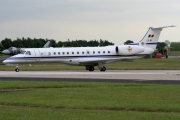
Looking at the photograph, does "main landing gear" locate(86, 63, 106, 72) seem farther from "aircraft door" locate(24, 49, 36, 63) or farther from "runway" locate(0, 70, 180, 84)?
"runway" locate(0, 70, 180, 84)

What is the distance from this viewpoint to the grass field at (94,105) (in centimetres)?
1365

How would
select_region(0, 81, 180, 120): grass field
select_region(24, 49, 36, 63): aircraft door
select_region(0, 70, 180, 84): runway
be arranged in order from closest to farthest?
select_region(0, 81, 180, 120): grass field < select_region(0, 70, 180, 84): runway < select_region(24, 49, 36, 63): aircraft door

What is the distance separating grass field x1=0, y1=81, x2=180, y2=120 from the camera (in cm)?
1365

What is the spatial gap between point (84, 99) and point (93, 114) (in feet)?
13.3

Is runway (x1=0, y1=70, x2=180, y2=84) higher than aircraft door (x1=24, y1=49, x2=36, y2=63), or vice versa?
aircraft door (x1=24, y1=49, x2=36, y2=63)

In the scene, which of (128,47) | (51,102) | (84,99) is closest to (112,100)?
(84,99)

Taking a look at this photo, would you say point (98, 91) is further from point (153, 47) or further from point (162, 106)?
point (153, 47)

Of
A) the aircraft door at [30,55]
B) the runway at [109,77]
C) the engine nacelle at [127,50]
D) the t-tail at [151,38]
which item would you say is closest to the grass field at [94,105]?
the runway at [109,77]

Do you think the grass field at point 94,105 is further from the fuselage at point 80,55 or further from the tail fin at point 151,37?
the tail fin at point 151,37

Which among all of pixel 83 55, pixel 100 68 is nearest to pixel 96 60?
pixel 100 68

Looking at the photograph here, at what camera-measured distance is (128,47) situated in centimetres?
4609

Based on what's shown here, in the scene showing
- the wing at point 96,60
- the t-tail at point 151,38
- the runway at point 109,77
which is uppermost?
the t-tail at point 151,38

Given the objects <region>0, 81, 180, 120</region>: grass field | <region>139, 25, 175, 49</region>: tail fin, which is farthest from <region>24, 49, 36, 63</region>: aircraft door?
<region>0, 81, 180, 120</region>: grass field

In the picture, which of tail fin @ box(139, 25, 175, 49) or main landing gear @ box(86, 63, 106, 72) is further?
tail fin @ box(139, 25, 175, 49)
